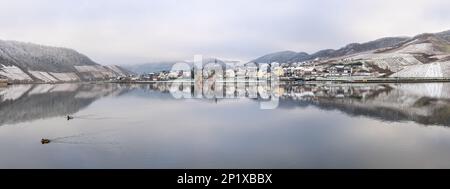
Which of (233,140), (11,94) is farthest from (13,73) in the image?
(233,140)

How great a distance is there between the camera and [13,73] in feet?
607

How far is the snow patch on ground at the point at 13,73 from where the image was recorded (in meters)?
177

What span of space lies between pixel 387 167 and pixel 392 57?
180 metres

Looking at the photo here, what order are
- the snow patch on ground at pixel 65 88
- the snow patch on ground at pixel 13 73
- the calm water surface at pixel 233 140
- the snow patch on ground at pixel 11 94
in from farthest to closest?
1. the snow patch on ground at pixel 13 73
2. the snow patch on ground at pixel 65 88
3. the snow patch on ground at pixel 11 94
4. the calm water surface at pixel 233 140

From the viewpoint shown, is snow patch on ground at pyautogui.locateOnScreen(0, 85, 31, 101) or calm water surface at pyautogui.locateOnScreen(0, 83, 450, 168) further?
snow patch on ground at pyautogui.locateOnScreen(0, 85, 31, 101)

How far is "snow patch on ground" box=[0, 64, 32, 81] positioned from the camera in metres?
177

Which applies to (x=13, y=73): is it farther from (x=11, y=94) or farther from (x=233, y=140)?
(x=233, y=140)

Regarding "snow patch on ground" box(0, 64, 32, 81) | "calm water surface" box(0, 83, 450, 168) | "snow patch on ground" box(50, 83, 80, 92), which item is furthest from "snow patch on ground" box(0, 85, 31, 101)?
"snow patch on ground" box(0, 64, 32, 81)

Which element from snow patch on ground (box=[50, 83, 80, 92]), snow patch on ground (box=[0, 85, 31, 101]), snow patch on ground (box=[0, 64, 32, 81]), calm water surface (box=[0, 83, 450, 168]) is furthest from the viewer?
snow patch on ground (box=[0, 64, 32, 81])

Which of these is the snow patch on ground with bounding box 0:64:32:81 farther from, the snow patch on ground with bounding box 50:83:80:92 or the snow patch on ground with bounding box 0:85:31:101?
the snow patch on ground with bounding box 0:85:31:101

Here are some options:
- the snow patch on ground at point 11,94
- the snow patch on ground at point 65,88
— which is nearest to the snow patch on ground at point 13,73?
the snow patch on ground at point 65,88

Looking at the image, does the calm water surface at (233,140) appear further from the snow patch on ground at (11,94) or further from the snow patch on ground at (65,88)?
the snow patch on ground at (65,88)
